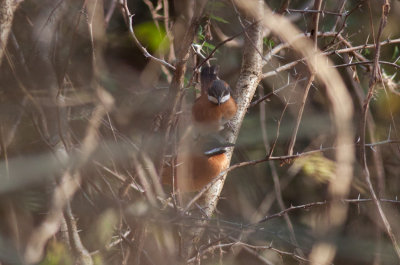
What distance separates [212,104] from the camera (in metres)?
4.46

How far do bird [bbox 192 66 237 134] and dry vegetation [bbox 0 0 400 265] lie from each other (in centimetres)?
21

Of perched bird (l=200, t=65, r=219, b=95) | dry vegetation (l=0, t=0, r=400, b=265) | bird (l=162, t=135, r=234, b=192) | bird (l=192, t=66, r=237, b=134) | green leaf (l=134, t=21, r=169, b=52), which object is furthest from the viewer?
perched bird (l=200, t=65, r=219, b=95)

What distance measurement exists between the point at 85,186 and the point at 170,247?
48.7 inches

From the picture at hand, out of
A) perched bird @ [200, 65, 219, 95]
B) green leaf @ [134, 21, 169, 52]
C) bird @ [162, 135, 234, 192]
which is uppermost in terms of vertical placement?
green leaf @ [134, 21, 169, 52]

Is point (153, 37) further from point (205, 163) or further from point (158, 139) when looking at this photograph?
point (158, 139)

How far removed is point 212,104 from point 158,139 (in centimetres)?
274

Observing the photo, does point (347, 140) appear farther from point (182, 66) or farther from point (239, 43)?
point (239, 43)

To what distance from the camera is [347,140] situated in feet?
6.49

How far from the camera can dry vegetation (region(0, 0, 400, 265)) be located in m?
1.57

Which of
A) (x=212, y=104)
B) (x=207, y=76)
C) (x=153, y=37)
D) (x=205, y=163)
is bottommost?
(x=205, y=163)

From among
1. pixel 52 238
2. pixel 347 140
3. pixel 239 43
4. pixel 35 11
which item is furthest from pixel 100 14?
pixel 239 43

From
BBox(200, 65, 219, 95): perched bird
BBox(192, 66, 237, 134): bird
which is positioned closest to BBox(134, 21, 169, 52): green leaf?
BBox(192, 66, 237, 134): bird

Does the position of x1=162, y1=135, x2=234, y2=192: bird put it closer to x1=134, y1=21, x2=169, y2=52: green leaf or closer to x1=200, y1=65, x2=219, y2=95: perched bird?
x1=134, y1=21, x2=169, y2=52: green leaf

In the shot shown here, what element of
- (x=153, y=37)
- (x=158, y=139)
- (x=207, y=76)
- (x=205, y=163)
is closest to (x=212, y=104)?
(x=207, y=76)
